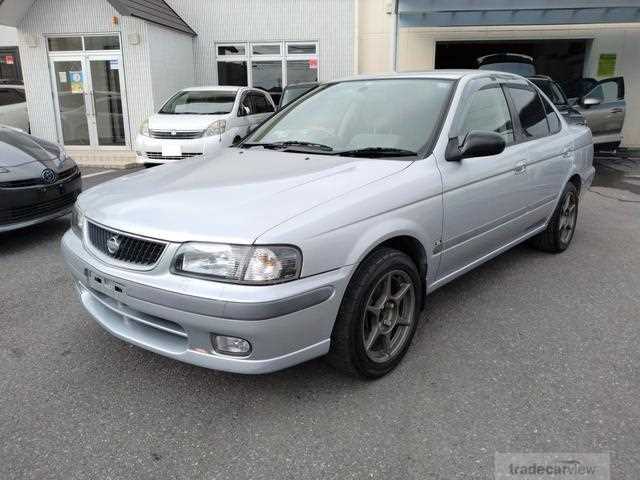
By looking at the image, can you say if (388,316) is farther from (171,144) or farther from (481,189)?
(171,144)

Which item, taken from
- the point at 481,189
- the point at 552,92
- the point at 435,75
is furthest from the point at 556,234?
the point at 552,92

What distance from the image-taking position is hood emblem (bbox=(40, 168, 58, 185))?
5.49 m

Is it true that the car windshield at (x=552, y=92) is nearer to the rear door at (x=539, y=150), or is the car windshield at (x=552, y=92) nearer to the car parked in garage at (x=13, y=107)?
the rear door at (x=539, y=150)

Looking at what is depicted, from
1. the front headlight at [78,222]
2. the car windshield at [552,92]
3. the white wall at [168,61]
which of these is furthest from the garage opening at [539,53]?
the front headlight at [78,222]

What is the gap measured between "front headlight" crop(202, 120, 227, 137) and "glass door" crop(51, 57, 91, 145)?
15.4 ft

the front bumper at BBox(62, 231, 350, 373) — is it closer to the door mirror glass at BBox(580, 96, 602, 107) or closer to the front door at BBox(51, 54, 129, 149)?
the door mirror glass at BBox(580, 96, 602, 107)

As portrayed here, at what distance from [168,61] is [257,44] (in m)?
2.36

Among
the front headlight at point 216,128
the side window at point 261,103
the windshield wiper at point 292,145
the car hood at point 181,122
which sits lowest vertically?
the front headlight at point 216,128

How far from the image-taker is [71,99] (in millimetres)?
12562

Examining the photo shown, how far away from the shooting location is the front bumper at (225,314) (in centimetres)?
231

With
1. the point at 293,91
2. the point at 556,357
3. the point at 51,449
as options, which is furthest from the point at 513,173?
the point at 293,91

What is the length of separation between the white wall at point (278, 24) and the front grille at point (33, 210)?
8788mm

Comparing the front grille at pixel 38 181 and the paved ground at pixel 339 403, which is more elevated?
the front grille at pixel 38 181

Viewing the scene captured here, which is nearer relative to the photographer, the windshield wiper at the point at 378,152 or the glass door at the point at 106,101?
the windshield wiper at the point at 378,152
